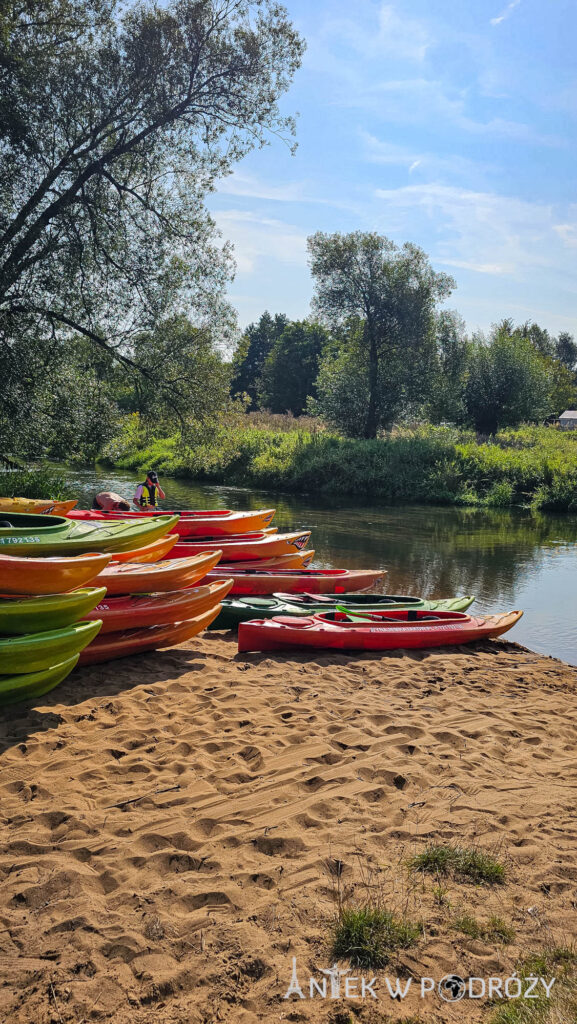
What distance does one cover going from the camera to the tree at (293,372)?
56438mm

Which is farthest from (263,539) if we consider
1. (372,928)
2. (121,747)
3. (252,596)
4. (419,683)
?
(372,928)

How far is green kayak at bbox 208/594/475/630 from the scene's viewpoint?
695 centimetres

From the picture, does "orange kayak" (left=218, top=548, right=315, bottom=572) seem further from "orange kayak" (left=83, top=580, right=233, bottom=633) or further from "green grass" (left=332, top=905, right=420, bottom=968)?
"green grass" (left=332, top=905, right=420, bottom=968)

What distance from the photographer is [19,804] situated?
3.19 meters

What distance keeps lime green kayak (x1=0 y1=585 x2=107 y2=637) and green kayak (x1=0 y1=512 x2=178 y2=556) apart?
447 millimetres

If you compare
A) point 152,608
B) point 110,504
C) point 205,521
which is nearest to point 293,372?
point 110,504

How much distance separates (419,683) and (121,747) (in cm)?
265

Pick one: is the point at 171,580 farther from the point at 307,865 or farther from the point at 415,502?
the point at 415,502

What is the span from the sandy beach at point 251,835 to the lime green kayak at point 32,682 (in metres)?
0.11

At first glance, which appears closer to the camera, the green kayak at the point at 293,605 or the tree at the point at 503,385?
the green kayak at the point at 293,605

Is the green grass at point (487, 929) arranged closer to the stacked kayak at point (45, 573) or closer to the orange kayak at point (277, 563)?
the stacked kayak at point (45, 573)

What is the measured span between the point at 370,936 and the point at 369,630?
417cm

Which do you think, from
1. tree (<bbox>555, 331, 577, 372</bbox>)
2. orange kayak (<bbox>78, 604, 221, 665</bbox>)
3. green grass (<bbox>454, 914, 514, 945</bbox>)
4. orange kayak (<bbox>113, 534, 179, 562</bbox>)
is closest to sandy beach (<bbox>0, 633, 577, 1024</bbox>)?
green grass (<bbox>454, 914, 514, 945</bbox>)

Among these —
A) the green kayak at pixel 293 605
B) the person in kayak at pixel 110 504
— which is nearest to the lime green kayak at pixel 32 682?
the green kayak at pixel 293 605
